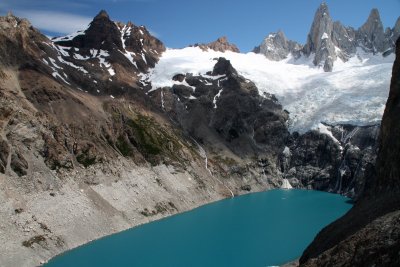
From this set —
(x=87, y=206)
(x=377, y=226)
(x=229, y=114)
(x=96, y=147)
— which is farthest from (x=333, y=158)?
(x=377, y=226)

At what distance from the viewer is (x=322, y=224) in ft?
294

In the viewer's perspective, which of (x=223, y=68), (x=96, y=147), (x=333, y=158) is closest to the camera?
(x=96, y=147)

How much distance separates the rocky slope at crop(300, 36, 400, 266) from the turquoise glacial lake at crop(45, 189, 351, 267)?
51.2 ft

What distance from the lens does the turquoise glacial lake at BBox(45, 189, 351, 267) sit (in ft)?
219

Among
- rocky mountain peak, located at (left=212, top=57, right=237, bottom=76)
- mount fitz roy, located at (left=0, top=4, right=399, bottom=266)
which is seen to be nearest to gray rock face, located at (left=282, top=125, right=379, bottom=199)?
mount fitz roy, located at (left=0, top=4, right=399, bottom=266)

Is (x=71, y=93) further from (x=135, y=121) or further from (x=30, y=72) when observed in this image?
(x=135, y=121)

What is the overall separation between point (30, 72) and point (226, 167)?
61069 millimetres

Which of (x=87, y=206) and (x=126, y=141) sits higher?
(x=126, y=141)

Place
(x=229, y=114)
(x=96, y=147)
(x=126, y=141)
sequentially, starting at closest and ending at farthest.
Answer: (x=96, y=147), (x=126, y=141), (x=229, y=114)

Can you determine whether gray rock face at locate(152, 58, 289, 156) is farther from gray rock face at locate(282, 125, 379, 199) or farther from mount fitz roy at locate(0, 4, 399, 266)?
gray rock face at locate(282, 125, 379, 199)

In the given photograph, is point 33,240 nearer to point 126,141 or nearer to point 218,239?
point 218,239

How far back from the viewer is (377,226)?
85.4 feet

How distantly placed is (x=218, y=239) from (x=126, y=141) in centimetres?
4438

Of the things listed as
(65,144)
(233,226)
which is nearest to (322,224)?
(233,226)
